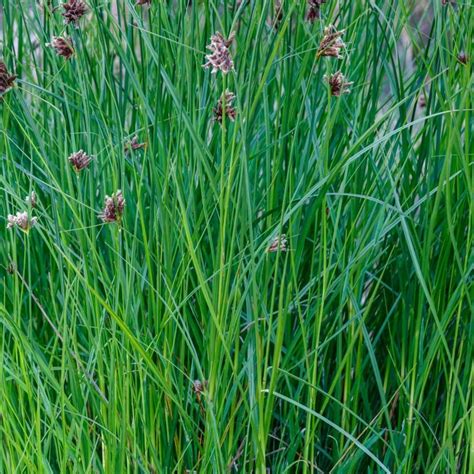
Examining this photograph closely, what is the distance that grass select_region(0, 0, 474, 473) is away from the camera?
1.76 meters

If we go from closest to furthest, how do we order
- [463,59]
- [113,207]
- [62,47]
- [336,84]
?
[113,207], [336,84], [62,47], [463,59]

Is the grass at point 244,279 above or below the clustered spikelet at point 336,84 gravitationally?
below

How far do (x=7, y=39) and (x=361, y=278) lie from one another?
3.79 ft

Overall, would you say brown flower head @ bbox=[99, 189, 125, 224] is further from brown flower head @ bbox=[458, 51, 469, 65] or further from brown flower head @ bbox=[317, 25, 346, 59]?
brown flower head @ bbox=[458, 51, 469, 65]

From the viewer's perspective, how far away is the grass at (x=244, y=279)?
1.76 m

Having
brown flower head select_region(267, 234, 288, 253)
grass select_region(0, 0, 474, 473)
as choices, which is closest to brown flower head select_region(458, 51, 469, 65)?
grass select_region(0, 0, 474, 473)

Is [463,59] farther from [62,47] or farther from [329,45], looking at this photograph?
[62,47]

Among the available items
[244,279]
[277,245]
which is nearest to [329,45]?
[277,245]

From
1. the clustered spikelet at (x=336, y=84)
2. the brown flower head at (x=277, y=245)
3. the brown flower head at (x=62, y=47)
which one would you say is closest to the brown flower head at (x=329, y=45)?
the clustered spikelet at (x=336, y=84)

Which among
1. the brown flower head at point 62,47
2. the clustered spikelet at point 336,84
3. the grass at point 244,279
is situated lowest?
the grass at point 244,279

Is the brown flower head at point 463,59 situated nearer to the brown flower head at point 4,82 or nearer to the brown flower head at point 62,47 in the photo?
the brown flower head at point 62,47

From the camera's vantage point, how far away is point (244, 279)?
1.91 m

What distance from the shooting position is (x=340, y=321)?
1979 millimetres

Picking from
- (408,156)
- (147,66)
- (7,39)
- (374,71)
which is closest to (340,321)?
(408,156)
